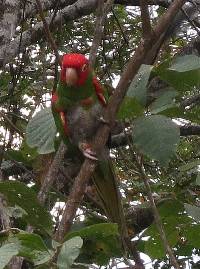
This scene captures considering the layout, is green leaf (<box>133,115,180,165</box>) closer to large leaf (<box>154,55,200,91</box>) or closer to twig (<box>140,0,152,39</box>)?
large leaf (<box>154,55,200,91</box>)

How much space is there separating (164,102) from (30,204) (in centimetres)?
47

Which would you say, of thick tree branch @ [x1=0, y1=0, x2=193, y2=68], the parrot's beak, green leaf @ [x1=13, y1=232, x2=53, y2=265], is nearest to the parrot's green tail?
the parrot's beak

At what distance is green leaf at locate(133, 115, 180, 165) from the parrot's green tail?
745 millimetres

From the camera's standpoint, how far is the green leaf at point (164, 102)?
1577 mm

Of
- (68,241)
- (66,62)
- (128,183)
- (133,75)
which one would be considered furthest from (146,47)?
(128,183)

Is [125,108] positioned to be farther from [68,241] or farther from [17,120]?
[17,120]

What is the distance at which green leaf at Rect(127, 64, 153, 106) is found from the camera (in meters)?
1.57

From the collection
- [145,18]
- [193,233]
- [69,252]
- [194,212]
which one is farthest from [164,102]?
[69,252]

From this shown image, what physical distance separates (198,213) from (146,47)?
52 centimetres

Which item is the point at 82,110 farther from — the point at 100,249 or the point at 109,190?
the point at 100,249

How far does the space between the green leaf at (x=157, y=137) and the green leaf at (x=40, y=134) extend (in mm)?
A: 496

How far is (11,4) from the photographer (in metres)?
3.25

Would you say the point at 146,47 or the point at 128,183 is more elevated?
the point at 128,183

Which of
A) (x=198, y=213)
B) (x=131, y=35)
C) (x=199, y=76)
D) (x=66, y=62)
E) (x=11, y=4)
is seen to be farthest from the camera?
(x=131, y=35)
